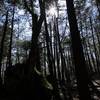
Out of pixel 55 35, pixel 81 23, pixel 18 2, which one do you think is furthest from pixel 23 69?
pixel 81 23

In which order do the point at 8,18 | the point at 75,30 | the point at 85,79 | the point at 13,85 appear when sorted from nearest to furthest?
the point at 85,79, the point at 75,30, the point at 13,85, the point at 8,18

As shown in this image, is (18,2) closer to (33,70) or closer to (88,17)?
(33,70)

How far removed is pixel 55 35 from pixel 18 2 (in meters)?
11.7

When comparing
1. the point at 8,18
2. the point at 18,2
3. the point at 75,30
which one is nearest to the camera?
the point at 75,30

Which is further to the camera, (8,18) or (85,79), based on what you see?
(8,18)

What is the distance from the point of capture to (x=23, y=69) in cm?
1502

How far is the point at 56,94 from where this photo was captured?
1525cm

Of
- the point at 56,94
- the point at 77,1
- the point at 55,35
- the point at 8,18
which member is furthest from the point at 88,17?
the point at 56,94

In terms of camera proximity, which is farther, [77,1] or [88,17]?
[88,17]

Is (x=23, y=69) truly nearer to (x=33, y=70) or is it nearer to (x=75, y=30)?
(x=33, y=70)

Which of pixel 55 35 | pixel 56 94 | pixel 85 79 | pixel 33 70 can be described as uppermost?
pixel 55 35

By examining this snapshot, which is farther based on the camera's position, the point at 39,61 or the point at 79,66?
the point at 39,61

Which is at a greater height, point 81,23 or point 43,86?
point 81,23

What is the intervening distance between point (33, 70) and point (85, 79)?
749 cm
